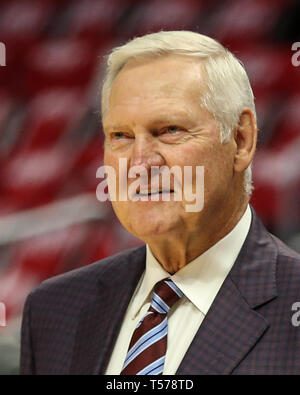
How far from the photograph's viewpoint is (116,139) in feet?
3.44

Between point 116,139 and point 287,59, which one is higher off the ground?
point 287,59

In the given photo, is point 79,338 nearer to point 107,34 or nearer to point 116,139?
point 116,139

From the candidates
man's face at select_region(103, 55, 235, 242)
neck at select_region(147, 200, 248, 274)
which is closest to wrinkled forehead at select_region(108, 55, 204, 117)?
man's face at select_region(103, 55, 235, 242)

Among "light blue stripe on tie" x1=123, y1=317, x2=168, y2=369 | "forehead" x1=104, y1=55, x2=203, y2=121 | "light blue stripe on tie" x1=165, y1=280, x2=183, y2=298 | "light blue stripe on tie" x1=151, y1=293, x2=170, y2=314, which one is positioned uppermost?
"forehead" x1=104, y1=55, x2=203, y2=121

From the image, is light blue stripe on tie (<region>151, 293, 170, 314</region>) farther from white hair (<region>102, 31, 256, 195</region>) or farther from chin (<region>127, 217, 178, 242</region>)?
white hair (<region>102, 31, 256, 195</region>)

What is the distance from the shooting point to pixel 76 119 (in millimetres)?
1497

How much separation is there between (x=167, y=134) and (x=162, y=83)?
81 millimetres

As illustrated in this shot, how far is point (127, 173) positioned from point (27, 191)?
571 millimetres

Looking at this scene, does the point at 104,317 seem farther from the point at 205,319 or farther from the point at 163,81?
the point at 163,81

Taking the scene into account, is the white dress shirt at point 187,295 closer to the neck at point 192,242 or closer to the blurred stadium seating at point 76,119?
the neck at point 192,242

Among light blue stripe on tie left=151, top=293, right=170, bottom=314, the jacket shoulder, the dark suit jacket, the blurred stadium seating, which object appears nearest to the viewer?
the dark suit jacket

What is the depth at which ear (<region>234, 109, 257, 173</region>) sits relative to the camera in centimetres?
106

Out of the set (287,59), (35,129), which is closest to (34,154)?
(35,129)

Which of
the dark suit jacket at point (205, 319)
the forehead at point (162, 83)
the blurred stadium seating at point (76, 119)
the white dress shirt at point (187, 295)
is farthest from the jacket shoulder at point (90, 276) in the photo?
the forehead at point (162, 83)
